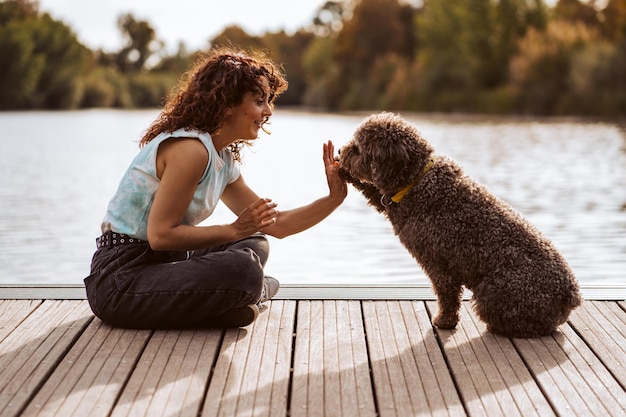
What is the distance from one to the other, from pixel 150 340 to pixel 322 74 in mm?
58200

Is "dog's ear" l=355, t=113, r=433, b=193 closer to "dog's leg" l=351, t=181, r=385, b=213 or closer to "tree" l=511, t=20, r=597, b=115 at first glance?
"dog's leg" l=351, t=181, r=385, b=213

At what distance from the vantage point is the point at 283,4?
82250 millimetres

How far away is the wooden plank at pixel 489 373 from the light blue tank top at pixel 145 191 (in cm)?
117

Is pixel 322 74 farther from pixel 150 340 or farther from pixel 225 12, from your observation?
pixel 150 340

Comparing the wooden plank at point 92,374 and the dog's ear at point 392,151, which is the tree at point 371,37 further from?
the wooden plank at point 92,374

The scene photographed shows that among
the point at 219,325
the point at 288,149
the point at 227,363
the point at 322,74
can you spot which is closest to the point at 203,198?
the point at 219,325

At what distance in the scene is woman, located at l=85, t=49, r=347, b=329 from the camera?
3.30 m

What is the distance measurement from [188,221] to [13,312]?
0.94m

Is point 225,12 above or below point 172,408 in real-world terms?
below

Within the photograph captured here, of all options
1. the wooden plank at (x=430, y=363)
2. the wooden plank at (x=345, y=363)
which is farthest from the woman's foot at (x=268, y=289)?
the wooden plank at (x=430, y=363)

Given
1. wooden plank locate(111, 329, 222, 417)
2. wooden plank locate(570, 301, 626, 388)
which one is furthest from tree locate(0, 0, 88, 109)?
wooden plank locate(570, 301, 626, 388)

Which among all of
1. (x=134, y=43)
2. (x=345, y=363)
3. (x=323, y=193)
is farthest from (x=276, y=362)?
(x=134, y=43)

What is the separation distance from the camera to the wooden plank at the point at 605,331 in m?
3.00

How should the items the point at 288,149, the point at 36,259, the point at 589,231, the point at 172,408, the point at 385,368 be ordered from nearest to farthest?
the point at 172,408
the point at 385,368
the point at 36,259
the point at 589,231
the point at 288,149
